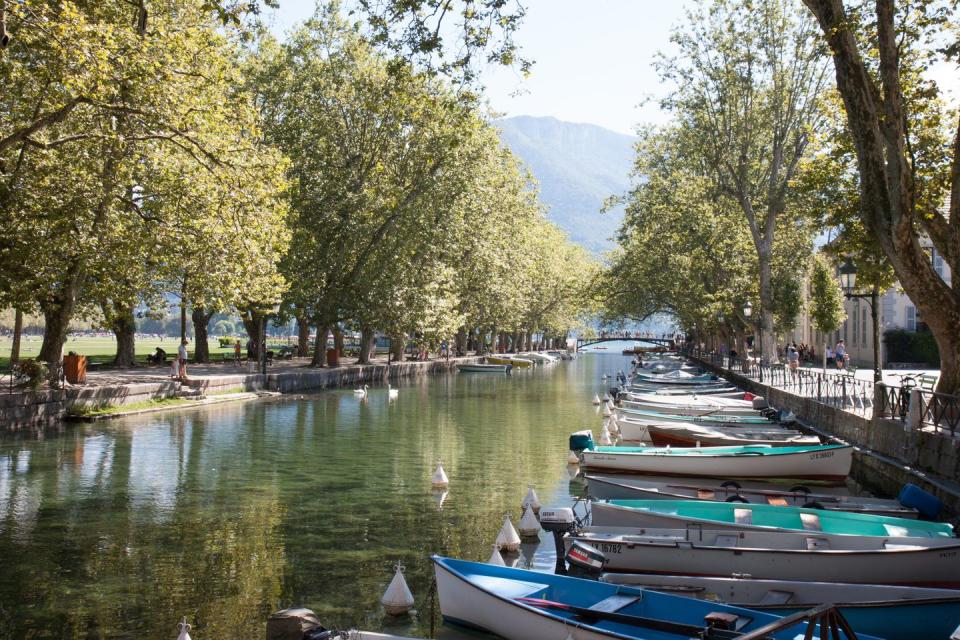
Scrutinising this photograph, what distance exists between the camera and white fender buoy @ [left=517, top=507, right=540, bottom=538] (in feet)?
46.4

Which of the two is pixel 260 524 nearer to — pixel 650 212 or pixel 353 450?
pixel 353 450

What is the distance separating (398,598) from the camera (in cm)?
1030

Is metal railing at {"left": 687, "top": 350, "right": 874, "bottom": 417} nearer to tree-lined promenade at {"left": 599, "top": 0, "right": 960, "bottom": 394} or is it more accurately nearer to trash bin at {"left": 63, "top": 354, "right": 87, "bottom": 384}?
tree-lined promenade at {"left": 599, "top": 0, "right": 960, "bottom": 394}

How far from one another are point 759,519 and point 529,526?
3774 mm

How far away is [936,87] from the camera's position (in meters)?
20.3

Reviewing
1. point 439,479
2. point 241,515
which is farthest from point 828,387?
point 241,515

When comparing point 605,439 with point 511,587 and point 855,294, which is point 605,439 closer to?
point 855,294

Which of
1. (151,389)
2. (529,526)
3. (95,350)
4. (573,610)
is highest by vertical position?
(95,350)

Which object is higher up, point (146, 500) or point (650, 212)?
point (650, 212)

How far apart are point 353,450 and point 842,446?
1292 centimetres

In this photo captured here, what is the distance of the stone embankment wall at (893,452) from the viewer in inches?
587

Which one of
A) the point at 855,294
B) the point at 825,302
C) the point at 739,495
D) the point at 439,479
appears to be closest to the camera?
the point at 739,495

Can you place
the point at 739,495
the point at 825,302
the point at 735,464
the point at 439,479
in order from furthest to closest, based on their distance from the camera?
1. the point at 825,302
2. the point at 735,464
3. the point at 439,479
4. the point at 739,495

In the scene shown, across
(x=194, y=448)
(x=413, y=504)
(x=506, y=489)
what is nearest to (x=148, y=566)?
(x=413, y=504)
